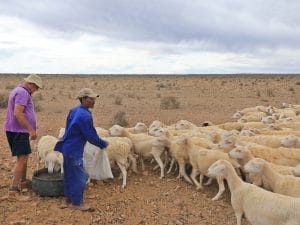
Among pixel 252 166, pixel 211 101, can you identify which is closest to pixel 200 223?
pixel 252 166

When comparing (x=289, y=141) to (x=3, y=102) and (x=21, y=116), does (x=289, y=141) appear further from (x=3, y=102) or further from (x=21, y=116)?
(x=3, y=102)

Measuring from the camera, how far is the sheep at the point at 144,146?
10.5 meters

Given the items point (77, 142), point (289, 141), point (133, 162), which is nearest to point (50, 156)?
point (77, 142)

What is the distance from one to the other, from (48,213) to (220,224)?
114 inches

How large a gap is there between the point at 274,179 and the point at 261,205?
→ 1.42m

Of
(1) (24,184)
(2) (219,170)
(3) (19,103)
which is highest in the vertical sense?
(3) (19,103)

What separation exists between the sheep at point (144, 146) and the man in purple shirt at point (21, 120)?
2.85m

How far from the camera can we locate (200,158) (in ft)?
31.2

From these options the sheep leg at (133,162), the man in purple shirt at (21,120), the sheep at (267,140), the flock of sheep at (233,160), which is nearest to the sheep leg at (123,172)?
the flock of sheep at (233,160)

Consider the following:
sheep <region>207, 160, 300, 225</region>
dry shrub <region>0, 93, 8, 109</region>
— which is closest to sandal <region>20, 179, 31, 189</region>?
sheep <region>207, 160, 300, 225</region>

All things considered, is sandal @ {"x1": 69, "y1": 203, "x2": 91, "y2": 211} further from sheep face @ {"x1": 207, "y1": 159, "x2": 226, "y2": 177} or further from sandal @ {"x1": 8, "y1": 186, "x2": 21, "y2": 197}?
sheep face @ {"x1": 207, "y1": 159, "x2": 226, "y2": 177}

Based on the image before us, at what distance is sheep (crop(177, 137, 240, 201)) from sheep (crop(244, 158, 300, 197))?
2.63 feet

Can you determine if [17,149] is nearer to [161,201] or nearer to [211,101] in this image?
[161,201]

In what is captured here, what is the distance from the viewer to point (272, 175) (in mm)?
8094
